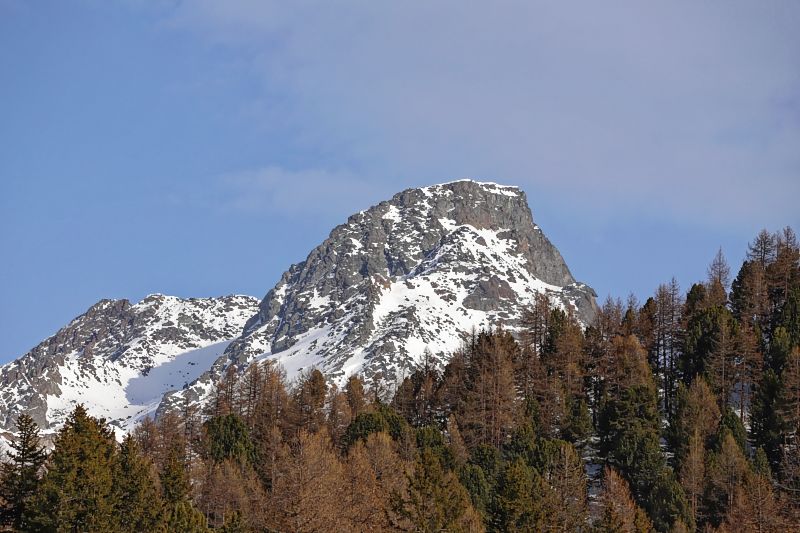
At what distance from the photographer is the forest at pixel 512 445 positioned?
224 ft

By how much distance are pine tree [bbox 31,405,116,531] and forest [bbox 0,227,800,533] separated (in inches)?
5.5

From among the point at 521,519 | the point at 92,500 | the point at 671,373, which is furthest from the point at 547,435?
→ the point at 92,500

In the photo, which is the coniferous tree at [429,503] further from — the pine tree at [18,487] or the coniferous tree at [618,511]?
the pine tree at [18,487]

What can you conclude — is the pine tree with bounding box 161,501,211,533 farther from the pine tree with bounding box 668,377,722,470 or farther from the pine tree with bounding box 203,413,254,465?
the pine tree with bounding box 668,377,722,470

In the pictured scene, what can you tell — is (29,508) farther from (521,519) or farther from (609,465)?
(609,465)

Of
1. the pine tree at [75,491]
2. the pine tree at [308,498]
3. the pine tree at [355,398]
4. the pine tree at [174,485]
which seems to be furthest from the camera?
the pine tree at [355,398]

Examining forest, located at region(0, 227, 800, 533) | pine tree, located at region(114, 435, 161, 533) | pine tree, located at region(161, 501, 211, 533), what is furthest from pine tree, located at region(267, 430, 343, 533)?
pine tree, located at region(114, 435, 161, 533)

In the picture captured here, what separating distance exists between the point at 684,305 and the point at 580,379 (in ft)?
96.9

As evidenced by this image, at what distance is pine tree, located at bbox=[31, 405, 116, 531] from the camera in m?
61.8

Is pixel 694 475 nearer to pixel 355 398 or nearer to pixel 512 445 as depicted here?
pixel 512 445

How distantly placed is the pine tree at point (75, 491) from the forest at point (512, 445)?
0.45 feet

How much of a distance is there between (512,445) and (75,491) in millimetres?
59666

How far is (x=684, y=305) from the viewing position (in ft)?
471

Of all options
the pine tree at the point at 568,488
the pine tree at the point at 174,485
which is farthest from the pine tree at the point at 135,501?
the pine tree at the point at 568,488
